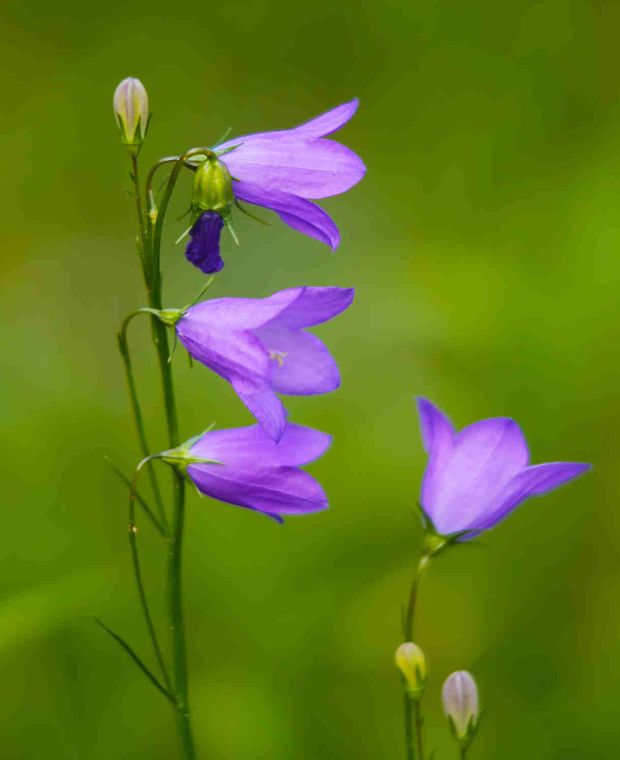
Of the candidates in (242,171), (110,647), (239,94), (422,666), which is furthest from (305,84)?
(422,666)

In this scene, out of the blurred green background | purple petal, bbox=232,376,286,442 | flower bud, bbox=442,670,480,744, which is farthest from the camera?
the blurred green background

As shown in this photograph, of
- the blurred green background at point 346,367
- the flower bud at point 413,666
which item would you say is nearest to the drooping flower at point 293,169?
the flower bud at point 413,666

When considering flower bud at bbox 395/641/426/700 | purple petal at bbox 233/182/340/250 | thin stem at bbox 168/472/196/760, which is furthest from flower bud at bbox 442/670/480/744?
purple petal at bbox 233/182/340/250

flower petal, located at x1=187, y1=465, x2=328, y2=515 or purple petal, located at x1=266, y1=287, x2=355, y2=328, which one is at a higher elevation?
purple petal, located at x1=266, y1=287, x2=355, y2=328

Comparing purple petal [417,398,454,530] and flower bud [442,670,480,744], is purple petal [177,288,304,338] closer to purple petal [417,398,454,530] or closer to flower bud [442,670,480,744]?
purple petal [417,398,454,530]

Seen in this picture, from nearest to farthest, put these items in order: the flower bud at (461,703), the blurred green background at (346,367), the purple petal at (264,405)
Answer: the purple petal at (264,405), the flower bud at (461,703), the blurred green background at (346,367)

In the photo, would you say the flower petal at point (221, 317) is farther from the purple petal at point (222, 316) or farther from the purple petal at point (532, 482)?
the purple petal at point (532, 482)
